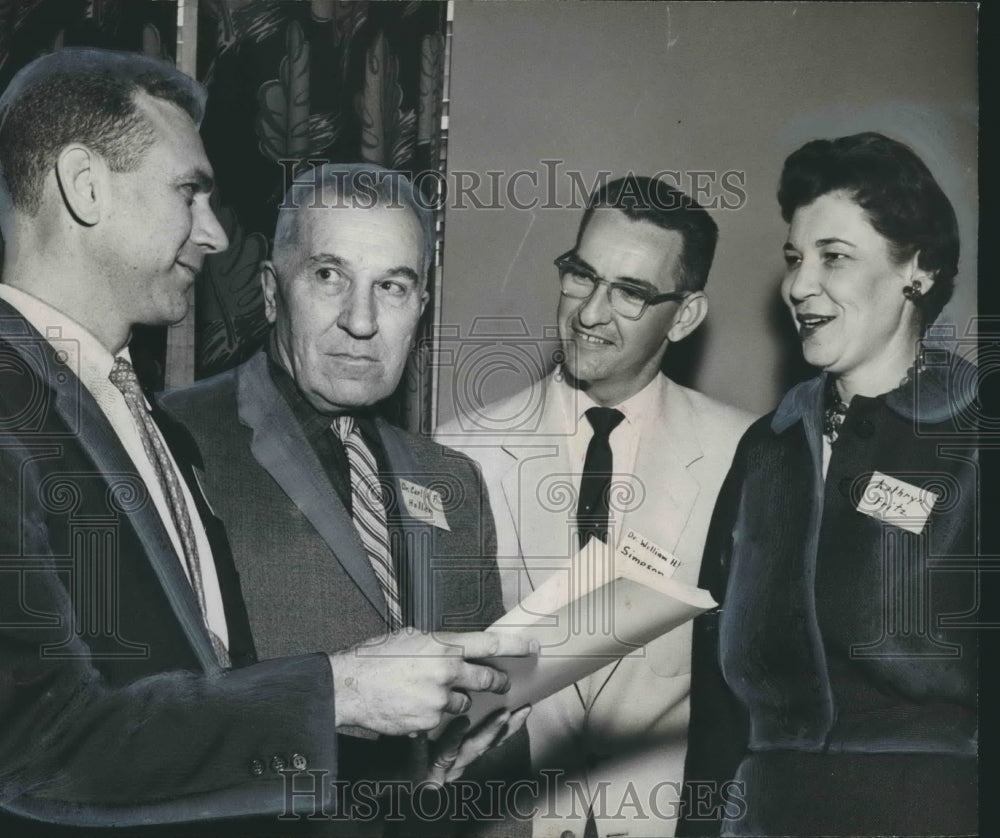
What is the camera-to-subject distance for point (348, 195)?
330 centimetres

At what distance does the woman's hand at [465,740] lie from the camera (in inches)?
127

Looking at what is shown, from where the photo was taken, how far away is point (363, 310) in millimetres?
3244

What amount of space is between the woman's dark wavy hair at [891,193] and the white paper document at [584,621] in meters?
0.92

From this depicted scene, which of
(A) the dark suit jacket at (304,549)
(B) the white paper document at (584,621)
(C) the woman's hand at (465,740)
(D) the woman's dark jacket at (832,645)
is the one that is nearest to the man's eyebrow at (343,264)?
(A) the dark suit jacket at (304,549)

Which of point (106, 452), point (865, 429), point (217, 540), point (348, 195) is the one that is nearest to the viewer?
point (106, 452)

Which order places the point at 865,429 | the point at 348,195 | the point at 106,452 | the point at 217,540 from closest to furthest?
the point at 106,452 → the point at 217,540 → the point at 348,195 → the point at 865,429

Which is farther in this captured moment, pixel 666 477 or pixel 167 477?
pixel 666 477

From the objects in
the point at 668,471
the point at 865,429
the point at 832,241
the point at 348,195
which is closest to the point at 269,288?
the point at 348,195

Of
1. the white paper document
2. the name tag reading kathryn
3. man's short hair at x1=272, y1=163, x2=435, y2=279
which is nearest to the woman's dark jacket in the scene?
the white paper document

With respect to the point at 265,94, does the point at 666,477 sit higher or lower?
lower

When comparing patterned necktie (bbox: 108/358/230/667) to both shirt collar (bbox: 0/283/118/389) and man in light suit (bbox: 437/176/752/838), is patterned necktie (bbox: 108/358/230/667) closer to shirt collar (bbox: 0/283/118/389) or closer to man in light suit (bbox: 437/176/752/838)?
shirt collar (bbox: 0/283/118/389)

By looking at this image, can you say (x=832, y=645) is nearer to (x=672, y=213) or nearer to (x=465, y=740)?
(x=465, y=740)

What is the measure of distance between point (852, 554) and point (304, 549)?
1270 millimetres

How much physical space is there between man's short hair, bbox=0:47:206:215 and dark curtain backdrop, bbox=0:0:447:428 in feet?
0.18
